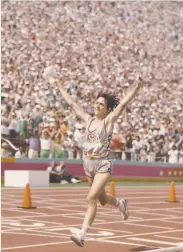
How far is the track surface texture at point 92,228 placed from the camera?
1057cm

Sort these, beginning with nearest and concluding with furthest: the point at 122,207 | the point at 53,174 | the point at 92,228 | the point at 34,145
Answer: the point at 122,207
the point at 92,228
the point at 34,145
the point at 53,174

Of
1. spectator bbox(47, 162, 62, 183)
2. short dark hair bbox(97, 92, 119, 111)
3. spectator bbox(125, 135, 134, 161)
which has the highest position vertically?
short dark hair bbox(97, 92, 119, 111)

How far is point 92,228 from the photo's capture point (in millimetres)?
13148

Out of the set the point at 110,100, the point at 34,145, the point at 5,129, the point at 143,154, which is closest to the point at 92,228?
the point at 110,100

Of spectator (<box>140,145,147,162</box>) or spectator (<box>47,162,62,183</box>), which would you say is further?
spectator (<box>140,145,147,162</box>)

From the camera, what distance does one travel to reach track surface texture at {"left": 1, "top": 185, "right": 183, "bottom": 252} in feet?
34.7

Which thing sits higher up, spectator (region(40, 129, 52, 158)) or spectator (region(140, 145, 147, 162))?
spectator (region(40, 129, 52, 158))

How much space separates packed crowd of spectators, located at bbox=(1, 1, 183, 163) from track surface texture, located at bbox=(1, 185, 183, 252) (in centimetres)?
914

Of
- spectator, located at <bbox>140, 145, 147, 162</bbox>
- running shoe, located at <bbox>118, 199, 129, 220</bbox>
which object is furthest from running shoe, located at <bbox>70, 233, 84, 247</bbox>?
spectator, located at <bbox>140, 145, 147, 162</bbox>

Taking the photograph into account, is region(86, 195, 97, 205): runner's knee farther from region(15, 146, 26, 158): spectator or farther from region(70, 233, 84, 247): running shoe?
region(15, 146, 26, 158): spectator

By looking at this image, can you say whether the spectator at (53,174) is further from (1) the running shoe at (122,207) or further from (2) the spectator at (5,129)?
(1) the running shoe at (122,207)

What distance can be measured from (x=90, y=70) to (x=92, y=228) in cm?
3432

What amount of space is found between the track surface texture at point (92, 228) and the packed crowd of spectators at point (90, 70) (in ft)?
30.0

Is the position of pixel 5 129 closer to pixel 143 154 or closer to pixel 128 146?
pixel 128 146
